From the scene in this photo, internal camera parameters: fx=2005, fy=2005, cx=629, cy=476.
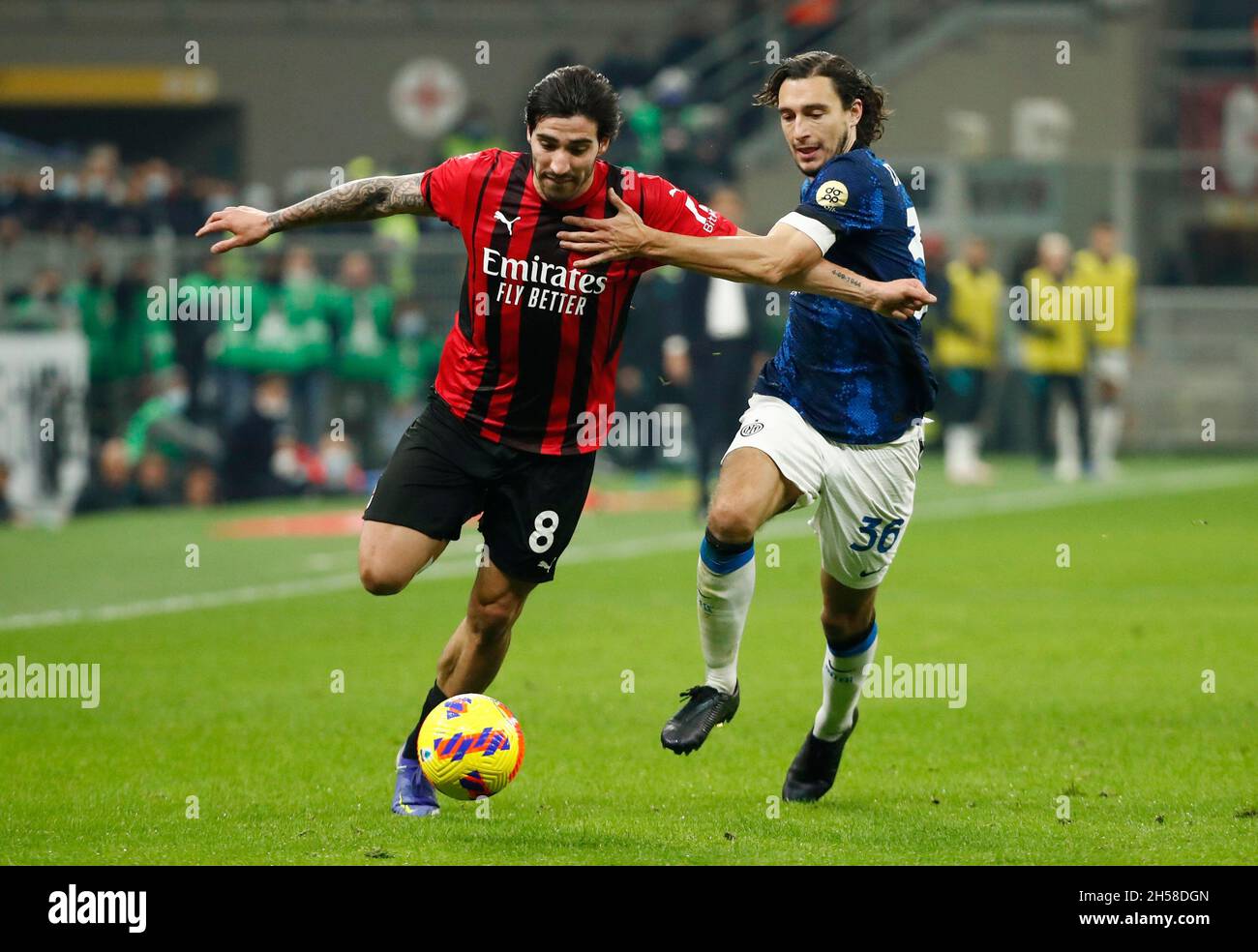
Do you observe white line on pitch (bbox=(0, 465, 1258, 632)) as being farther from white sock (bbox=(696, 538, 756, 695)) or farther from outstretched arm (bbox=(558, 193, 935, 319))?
outstretched arm (bbox=(558, 193, 935, 319))

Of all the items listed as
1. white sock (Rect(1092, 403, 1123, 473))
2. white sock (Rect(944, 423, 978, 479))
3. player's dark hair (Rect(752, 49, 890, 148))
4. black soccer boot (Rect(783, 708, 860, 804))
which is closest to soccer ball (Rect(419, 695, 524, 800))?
black soccer boot (Rect(783, 708, 860, 804))

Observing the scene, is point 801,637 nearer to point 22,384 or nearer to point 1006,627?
point 1006,627

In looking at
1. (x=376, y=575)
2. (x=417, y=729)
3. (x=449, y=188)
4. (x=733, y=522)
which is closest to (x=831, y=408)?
(x=733, y=522)

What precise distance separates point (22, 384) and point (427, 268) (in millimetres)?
5132

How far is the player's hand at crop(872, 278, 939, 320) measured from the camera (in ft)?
20.0

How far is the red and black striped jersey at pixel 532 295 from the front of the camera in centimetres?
654

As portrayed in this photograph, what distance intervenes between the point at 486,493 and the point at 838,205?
151cm

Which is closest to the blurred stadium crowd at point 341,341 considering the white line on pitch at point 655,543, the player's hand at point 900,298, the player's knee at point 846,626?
the white line on pitch at point 655,543

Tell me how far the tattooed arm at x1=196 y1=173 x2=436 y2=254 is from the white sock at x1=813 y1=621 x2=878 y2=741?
2.10 metres

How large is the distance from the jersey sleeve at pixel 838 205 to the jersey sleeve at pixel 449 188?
107 cm

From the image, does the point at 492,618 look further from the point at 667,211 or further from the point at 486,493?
the point at 667,211

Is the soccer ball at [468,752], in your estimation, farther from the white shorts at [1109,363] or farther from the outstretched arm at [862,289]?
the white shorts at [1109,363]

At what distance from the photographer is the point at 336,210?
21.9 feet
